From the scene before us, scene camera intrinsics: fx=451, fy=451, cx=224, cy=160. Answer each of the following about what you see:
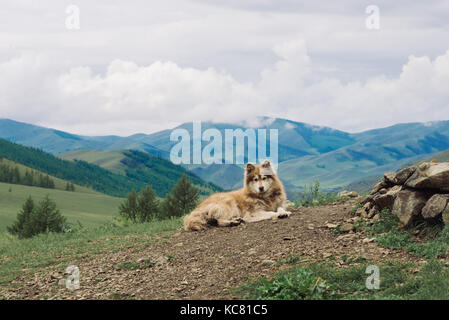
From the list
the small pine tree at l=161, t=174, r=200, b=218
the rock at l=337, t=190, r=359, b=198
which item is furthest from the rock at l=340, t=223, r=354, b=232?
the small pine tree at l=161, t=174, r=200, b=218

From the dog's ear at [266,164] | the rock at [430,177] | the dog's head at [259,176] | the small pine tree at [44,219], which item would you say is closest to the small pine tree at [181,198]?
the small pine tree at [44,219]

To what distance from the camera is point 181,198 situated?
41.9m

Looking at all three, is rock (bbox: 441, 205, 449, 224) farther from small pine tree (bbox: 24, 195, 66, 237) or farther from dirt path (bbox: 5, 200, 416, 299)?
small pine tree (bbox: 24, 195, 66, 237)

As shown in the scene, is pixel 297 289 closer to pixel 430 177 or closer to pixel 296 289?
pixel 296 289

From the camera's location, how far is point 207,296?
8109 mm

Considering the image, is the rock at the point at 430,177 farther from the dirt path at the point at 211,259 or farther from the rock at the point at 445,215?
the dirt path at the point at 211,259

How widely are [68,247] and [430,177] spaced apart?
36.0 ft

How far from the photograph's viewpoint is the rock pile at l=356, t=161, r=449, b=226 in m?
10.1

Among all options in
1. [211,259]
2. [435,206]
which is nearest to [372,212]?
[435,206]

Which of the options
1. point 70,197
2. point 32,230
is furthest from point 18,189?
point 32,230

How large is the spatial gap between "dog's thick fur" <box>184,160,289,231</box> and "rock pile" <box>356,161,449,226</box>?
3.33 meters
